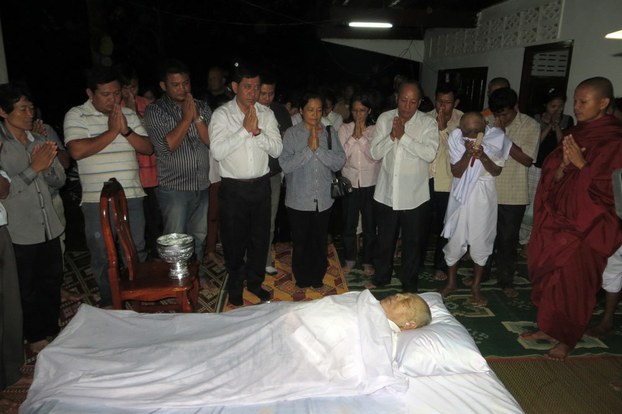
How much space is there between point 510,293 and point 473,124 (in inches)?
66.5

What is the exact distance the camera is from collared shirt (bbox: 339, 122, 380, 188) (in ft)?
13.1

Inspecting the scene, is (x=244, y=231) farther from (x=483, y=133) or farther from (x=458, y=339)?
(x=483, y=133)

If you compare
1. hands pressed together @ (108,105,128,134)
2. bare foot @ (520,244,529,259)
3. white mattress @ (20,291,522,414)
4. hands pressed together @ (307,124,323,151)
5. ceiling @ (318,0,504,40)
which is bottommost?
bare foot @ (520,244,529,259)

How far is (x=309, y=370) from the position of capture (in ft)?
6.43

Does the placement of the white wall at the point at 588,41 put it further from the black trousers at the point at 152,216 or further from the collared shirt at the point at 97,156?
the black trousers at the point at 152,216

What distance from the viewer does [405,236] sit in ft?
12.0

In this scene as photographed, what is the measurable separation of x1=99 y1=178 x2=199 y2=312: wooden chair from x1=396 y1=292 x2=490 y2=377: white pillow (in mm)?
1543

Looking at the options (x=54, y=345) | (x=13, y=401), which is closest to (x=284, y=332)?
(x=54, y=345)

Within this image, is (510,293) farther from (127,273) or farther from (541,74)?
(541,74)

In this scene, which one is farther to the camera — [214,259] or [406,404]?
[214,259]

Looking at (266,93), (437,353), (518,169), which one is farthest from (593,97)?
(266,93)

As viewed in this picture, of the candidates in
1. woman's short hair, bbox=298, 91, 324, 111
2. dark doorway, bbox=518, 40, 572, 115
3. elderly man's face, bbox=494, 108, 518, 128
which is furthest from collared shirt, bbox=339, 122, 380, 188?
dark doorway, bbox=518, 40, 572, 115

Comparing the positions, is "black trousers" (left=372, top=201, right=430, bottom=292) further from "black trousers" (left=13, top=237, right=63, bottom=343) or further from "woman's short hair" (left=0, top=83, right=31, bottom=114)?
"woman's short hair" (left=0, top=83, right=31, bottom=114)

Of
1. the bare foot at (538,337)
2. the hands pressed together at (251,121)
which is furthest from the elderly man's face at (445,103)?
the bare foot at (538,337)
